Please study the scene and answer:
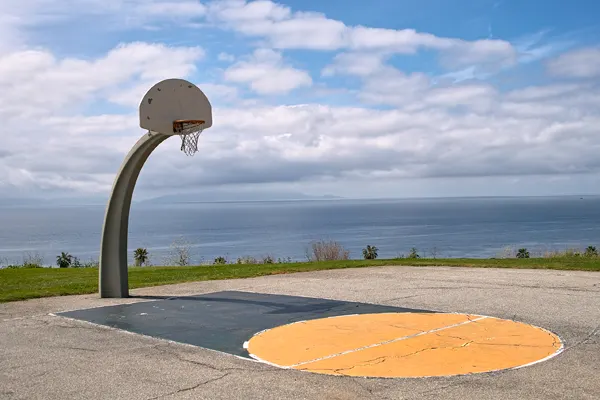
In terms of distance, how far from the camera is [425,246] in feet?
227

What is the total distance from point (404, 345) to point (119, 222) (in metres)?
6.35

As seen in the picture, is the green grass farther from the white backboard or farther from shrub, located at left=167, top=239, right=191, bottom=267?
shrub, located at left=167, top=239, right=191, bottom=267

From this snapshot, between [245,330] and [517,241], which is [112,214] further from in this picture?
[517,241]

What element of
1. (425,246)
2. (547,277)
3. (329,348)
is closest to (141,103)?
(329,348)

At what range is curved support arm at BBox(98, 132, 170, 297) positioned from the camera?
464 inches

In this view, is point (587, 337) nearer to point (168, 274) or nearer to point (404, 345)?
point (404, 345)

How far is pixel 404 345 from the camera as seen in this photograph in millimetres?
7695

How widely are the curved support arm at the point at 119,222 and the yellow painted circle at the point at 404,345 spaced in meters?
4.36

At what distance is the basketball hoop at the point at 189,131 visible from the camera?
38.9 ft

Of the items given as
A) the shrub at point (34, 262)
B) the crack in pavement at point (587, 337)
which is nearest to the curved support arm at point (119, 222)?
the crack in pavement at point (587, 337)

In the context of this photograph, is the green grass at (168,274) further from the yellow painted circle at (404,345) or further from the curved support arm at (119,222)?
the yellow painted circle at (404,345)

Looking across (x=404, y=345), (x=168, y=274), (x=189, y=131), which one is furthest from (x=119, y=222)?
(x=404, y=345)

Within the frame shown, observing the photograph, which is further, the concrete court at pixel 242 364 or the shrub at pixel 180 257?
the shrub at pixel 180 257

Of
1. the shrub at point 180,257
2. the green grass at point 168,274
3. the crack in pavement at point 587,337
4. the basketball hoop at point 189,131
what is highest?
the basketball hoop at point 189,131
